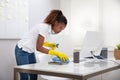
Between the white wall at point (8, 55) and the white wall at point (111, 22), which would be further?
the white wall at point (111, 22)

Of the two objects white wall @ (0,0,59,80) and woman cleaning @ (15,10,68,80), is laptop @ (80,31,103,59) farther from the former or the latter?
white wall @ (0,0,59,80)

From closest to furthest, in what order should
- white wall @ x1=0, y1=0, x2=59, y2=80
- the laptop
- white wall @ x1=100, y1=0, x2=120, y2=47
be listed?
the laptop → white wall @ x1=0, y1=0, x2=59, y2=80 → white wall @ x1=100, y1=0, x2=120, y2=47

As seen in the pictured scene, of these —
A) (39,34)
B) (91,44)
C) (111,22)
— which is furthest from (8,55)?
(111,22)

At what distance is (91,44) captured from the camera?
2.63 m

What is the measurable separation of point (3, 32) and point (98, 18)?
1.74 metres

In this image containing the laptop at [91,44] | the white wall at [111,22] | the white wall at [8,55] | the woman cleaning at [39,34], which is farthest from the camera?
the white wall at [111,22]

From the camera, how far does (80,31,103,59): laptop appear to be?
2596 mm

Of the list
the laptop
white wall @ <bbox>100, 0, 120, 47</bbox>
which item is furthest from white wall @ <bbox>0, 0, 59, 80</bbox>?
white wall @ <bbox>100, 0, 120, 47</bbox>

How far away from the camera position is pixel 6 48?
3.15 m

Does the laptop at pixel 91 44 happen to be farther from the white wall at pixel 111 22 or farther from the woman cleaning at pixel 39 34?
the white wall at pixel 111 22

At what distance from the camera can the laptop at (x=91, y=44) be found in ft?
8.52

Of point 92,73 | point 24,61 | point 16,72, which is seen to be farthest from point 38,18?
point 92,73

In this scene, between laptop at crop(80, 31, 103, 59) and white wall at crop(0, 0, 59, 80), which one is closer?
laptop at crop(80, 31, 103, 59)

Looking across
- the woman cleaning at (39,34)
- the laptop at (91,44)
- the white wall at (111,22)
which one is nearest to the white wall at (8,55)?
the woman cleaning at (39,34)
